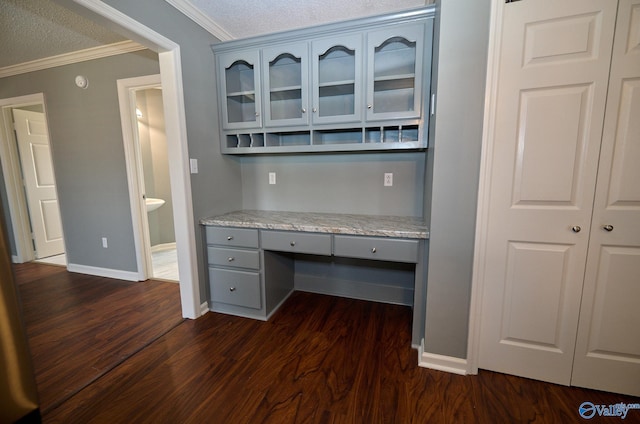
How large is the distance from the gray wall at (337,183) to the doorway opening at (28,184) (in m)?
2.78

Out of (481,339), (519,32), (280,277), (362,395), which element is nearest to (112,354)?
(280,277)

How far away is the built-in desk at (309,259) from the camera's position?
1.76 metres

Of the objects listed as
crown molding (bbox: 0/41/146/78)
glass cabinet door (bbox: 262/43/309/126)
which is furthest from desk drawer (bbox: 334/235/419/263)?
crown molding (bbox: 0/41/146/78)

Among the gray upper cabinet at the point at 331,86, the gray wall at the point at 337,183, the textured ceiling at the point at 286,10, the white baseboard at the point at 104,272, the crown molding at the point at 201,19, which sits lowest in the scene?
the white baseboard at the point at 104,272

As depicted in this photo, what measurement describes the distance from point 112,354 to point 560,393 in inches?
108

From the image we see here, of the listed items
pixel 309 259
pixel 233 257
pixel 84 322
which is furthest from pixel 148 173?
pixel 309 259

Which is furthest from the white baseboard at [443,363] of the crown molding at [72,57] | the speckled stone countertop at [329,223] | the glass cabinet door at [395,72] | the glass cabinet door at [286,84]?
the crown molding at [72,57]

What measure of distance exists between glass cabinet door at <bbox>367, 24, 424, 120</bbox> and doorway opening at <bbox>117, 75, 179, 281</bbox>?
6.68 feet

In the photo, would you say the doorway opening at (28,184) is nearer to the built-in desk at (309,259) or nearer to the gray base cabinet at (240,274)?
the gray base cabinet at (240,274)

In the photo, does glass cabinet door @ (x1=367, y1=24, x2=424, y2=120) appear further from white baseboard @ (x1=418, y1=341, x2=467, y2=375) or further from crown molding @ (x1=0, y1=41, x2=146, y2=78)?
crown molding @ (x1=0, y1=41, x2=146, y2=78)

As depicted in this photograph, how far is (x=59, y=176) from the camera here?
3016 millimetres

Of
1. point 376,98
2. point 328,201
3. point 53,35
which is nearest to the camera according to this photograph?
point 376,98

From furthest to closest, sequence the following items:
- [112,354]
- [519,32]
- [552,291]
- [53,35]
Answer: [53,35] → [112,354] → [552,291] → [519,32]

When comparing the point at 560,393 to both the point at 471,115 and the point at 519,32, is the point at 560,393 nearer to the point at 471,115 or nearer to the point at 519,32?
the point at 471,115
